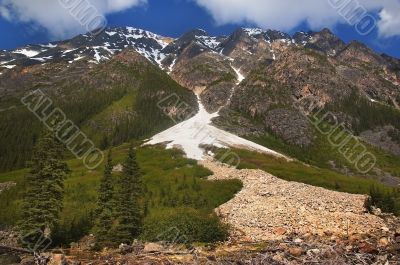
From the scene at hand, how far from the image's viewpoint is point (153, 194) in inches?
Answer: 3516

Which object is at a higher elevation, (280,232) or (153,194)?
(280,232)

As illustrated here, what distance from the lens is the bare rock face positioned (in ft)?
175

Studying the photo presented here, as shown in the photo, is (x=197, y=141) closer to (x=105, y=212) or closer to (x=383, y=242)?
(x=105, y=212)

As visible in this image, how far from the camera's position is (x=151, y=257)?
1097 inches

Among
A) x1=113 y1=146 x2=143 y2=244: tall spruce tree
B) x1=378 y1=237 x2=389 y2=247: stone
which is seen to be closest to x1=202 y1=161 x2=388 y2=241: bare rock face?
x1=113 y1=146 x2=143 y2=244: tall spruce tree

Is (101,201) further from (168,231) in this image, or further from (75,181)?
(75,181)

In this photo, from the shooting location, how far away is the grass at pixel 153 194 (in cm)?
7275

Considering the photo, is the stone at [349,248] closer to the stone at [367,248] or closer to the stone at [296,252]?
the stone at [367,248]

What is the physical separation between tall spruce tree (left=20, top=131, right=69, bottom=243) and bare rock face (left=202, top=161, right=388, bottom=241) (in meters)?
23.3

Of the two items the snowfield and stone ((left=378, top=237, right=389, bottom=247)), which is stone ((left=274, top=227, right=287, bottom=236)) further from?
the snowfield

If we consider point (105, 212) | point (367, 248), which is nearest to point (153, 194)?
point (105, 212)

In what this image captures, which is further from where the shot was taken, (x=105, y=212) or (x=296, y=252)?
(x=105, y=212)

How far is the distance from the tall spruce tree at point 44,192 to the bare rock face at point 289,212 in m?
23.3

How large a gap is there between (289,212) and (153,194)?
108 feet
